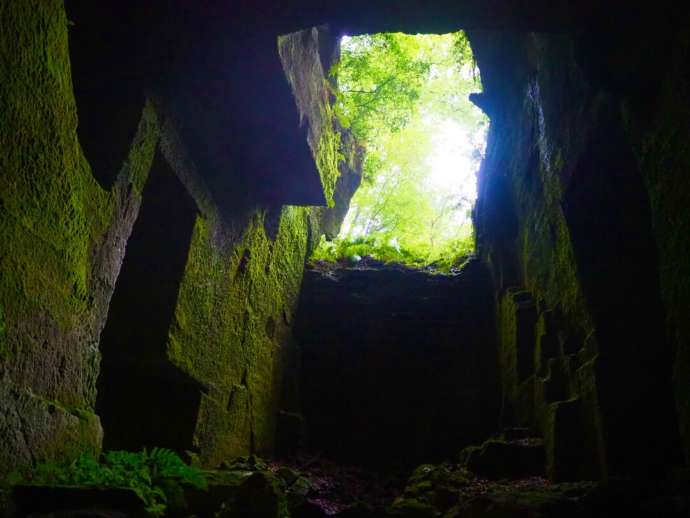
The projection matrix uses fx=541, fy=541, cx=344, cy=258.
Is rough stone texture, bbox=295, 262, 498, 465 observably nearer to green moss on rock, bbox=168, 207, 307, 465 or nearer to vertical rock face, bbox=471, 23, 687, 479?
green moss on rock, bbox=168, 207, 307, 465

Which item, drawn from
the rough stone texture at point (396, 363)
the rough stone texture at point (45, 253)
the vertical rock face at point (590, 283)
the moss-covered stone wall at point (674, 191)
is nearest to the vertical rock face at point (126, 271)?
the rough stone texture at point (45, 253)

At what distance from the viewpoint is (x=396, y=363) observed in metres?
8.19

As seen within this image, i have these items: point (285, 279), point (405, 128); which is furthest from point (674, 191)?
point (405, 128)

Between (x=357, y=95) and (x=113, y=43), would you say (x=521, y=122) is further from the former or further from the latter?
(x=113, y=43)

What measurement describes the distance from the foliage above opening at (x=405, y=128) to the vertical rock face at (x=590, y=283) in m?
2.57

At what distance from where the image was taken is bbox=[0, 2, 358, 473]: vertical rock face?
100 inches

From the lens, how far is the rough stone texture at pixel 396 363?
7.49 m

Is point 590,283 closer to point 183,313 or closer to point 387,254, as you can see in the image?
point 183,313

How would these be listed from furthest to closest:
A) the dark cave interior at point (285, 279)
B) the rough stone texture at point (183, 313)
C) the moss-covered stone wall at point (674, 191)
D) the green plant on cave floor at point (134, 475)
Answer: the rough stone texture at point (183, 313)
the moss-covered stone wall at point (674, 191)
the dark cave interior at point (285, 279)
the green plant on cave floor at point (134, 475)

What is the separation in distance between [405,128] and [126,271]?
1171cm

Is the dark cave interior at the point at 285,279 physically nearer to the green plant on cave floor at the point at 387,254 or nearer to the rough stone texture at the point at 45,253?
the rough stone texture at the point at 45,253

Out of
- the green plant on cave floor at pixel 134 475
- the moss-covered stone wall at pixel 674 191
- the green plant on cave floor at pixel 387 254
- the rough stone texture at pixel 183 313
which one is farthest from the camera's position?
the green plant on cave floor at pixel 387 254

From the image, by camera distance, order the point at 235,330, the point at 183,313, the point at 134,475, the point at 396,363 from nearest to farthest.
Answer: the point at 134,475, the point at 183,313, the point at 235,330, the point at 396,363

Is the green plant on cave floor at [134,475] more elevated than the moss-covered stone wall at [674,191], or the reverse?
the moss-covered stone wall at [674,191]
